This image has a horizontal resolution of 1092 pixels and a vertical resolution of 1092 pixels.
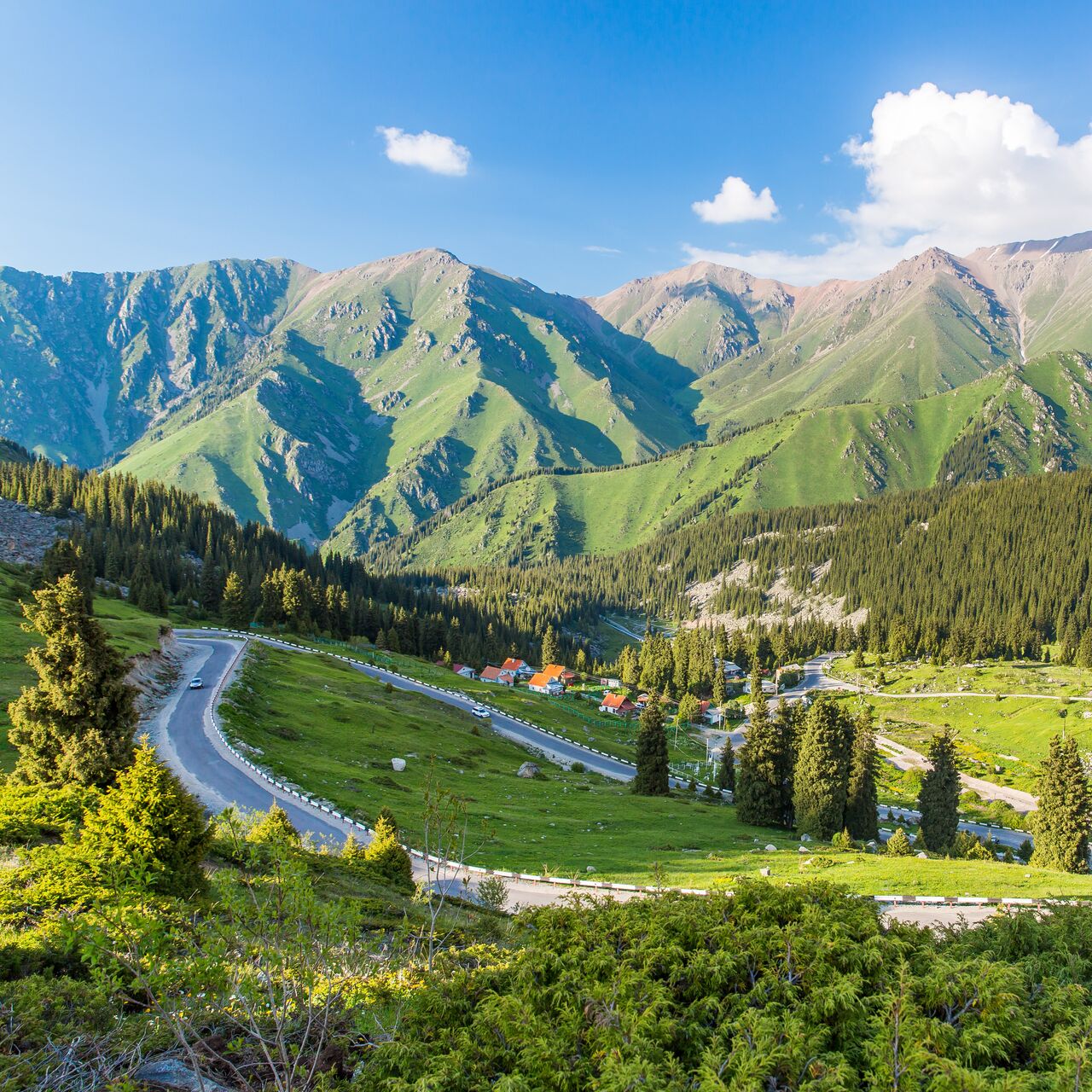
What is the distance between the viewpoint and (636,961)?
1309 cm

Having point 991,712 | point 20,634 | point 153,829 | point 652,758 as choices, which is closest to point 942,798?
point 652,758

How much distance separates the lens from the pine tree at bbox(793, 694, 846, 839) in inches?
2164

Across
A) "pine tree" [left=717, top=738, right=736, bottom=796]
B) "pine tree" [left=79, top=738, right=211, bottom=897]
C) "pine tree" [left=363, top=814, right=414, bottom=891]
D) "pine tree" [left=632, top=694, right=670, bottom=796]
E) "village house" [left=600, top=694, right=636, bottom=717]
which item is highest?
"pine tree" [left=79, top=738, right=211, bottom=897]

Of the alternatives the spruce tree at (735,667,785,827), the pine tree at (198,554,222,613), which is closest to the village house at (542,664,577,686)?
the pine tree at (198,554,222,613)

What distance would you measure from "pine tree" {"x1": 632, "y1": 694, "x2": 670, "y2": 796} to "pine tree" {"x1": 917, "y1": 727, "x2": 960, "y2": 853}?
2637 centimetres

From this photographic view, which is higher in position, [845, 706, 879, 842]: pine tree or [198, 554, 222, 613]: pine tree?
[198, 554, 222, 613]: pine tree

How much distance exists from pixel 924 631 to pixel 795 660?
37.1 meters

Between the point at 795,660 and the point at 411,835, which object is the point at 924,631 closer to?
the point at 795,660

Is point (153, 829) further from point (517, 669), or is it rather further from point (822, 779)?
point (517, 669)

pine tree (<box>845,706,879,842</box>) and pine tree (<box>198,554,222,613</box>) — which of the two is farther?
pine tree (<box>198,554,222,613</box>)

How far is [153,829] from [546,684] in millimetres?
136203

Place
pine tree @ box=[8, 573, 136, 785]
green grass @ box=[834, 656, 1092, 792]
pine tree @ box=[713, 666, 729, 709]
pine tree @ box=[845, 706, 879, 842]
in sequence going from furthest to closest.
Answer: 1. pine tree @ box=[713, 666, 729, 709]
2. green grass @ box=[834, 656, 1092, 792]
3. pine tree @ box=[845, 706, 879, 842]
4. pine tree @ box=[8, 573, 136, 785]

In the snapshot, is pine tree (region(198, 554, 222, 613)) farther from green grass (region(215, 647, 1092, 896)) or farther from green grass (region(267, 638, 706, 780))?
green grass (region(215, 647, 1092, 896))

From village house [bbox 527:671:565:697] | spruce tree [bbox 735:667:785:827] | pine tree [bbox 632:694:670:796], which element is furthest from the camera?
village house [bbox 527:671:565:697]
